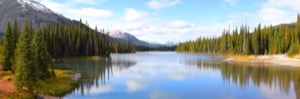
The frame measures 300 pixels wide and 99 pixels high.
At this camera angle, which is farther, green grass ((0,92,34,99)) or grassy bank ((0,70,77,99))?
grassy bank ((0,70,77,99))

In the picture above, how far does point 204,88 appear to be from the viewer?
137ft

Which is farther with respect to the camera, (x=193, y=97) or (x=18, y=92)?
(x=193, y=97)

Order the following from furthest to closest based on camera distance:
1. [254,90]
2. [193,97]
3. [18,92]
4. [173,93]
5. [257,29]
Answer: [257,29] < [254,90] < [173,93] < [193,97] < [18,92]

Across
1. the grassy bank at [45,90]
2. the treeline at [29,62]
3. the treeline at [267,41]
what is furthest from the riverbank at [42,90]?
the treeline at [267,41]

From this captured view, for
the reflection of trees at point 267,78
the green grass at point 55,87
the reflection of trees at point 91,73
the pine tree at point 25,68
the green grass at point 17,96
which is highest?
the pine tree at point 25,68

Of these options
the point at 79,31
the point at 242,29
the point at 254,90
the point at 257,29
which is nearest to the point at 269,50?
the point at 257,29

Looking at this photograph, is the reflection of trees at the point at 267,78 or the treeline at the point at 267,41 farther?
the treeline at the point at 267,41

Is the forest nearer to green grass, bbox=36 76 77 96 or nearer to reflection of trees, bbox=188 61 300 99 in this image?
green grass, bbox=36 76 77 96

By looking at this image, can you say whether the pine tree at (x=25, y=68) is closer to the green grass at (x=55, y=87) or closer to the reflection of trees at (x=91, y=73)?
the green grass at (x=55, y=87)

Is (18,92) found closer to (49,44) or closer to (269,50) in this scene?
(49,44)

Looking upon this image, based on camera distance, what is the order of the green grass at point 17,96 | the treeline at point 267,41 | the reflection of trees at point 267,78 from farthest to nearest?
1. the treeline at point 267,41
2. the reflection of trees at point 267,78
3. the green grass at point 17,96

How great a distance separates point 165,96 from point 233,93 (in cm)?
868

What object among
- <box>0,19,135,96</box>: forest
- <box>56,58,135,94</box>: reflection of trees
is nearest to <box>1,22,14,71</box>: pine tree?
<box>0,19,135,96</box>: forest

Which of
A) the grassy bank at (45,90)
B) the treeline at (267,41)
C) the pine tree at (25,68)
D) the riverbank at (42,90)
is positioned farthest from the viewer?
the treeline at (267,41)
